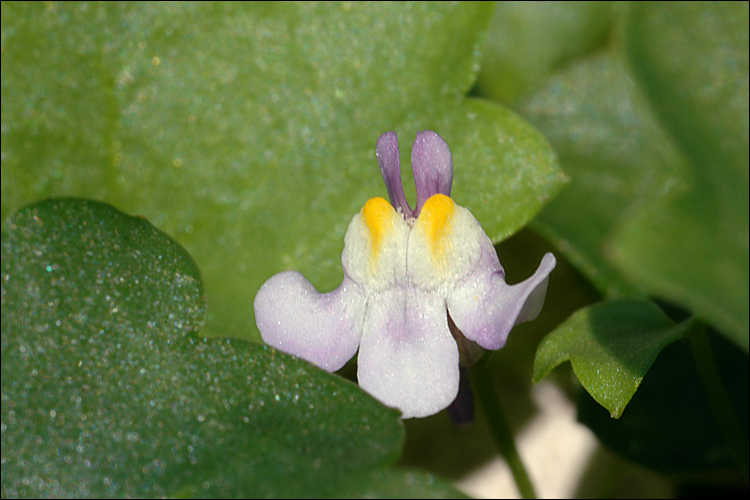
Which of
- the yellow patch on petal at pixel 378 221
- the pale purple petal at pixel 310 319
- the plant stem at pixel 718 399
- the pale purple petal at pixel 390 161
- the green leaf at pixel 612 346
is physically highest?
the pale purple petal at pixel 390 161

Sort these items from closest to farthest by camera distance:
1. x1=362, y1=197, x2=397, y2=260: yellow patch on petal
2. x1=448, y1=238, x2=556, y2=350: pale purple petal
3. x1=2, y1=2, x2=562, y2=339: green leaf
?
x1=448, y1=238, x2=556, y2=350: pale purple petal → x1=362, y1=197, x2=397, y2=260: yellow patch on petal → x1=2, y1=2, x2=562, y2=339: green leaf

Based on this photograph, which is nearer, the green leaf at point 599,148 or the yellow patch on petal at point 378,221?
the yellow patch on petal at point 378,221

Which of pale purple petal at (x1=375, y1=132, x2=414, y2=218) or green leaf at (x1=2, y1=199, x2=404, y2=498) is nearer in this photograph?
green leaf at (x1=2, y1=199, x2=404, y2=498)

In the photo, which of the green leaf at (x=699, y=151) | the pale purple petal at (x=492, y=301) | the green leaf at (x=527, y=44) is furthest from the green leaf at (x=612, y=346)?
the green leaf at (x=527, y=44)

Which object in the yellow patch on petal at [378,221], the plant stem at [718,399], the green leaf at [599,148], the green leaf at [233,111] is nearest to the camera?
the yellow patch on petal at [378,221]

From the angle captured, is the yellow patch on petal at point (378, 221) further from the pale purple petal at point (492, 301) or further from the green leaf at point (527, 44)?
the green leaf at point (527, 44)

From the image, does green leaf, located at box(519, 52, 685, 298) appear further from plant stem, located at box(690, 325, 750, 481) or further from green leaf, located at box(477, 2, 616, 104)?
plant stem, located at box(690, 325, 750, 481)

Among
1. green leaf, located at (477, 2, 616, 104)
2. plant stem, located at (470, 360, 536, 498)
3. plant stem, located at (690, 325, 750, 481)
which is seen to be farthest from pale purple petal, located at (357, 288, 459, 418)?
green leaf, located at (477, 2, 616, 104)

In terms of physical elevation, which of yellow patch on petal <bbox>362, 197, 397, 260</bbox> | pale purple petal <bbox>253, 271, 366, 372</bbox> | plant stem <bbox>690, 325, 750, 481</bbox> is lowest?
plant stem <bbox>690, 325, 750, 481</bbox>
